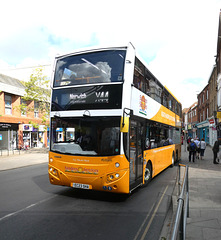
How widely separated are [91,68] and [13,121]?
22148 mm

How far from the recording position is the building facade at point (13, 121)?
24.4 meters

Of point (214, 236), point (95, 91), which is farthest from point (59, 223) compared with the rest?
point (95, 91)

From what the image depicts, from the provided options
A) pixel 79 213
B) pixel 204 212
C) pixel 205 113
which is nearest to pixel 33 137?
pixel 79 213

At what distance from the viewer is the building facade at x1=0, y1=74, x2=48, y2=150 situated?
79.9 feet

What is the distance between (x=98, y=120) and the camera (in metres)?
5.89

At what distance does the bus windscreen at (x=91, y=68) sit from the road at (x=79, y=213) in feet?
11.1

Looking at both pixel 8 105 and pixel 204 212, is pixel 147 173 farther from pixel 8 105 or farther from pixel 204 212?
pixel 8 105

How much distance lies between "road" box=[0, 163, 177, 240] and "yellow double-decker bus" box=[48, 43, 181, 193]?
1.71ft

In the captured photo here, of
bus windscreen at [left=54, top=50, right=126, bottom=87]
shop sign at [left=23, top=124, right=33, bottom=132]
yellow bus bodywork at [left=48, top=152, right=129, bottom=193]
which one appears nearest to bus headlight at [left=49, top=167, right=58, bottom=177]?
yellow bus bodywork at [left=48, top=152, right=129, bottom=193]

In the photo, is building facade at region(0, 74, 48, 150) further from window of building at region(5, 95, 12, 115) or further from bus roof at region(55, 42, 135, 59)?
bus roof at region(55, 42, 135, 59)

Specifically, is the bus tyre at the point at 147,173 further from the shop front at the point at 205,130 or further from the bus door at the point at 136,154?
the shop front at the point at 205,130

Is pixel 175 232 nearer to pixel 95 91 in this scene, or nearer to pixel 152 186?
pixel 95 91

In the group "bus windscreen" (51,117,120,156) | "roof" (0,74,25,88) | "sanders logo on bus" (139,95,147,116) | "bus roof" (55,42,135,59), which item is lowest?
"bus windscreen" (51,117,120,156)

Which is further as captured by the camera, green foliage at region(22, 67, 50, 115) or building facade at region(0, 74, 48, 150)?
building facade at region(0, 74, 48, 150)
